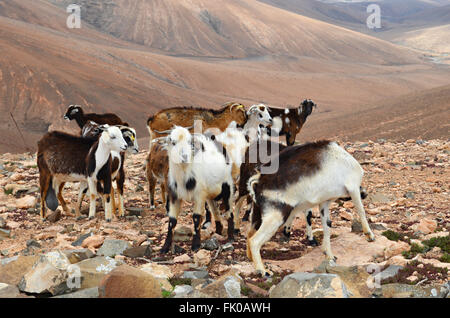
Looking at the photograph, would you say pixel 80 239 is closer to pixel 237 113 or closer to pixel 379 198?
A: pixel 237 113

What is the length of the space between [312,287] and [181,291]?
1610mm

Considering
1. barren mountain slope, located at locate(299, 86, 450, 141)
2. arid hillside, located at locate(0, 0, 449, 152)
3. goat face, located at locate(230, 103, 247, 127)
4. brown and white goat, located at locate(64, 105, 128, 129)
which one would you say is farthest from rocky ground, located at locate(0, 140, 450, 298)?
arid hillside, located at locate(0, 0, 449, 152)

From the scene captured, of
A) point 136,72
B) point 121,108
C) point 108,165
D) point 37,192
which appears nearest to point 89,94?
point 121,108

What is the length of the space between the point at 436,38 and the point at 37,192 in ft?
516

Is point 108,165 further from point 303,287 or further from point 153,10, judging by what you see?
point 153,10

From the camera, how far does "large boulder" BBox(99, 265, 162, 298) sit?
5.43 metres

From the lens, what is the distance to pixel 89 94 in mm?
45094

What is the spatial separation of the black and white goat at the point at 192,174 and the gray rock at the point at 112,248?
2.06 feet

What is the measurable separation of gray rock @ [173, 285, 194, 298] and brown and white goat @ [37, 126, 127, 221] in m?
4.71

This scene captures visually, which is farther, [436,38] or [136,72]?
[436,38]

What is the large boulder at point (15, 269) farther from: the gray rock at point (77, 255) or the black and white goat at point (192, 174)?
the black and white goat at point (192, 174)

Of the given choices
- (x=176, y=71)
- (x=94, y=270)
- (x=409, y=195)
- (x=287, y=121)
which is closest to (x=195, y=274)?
(x=94, y=270)

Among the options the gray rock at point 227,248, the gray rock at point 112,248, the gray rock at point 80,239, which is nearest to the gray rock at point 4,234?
the gray rock at point 80,239

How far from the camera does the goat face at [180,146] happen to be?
7.91 meters
